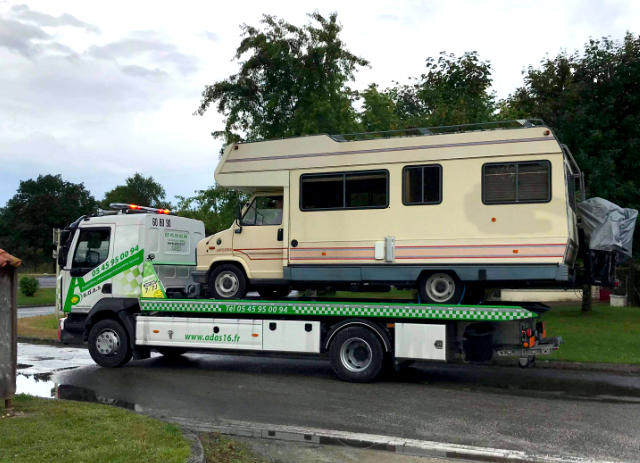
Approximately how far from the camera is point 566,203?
10117 millimetres

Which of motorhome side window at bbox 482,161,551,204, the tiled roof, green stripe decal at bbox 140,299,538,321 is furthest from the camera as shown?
motorhome side window at bbox 482,161,551,204

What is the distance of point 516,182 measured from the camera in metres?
10.4

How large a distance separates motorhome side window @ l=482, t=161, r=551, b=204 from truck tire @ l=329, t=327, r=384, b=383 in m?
2.83

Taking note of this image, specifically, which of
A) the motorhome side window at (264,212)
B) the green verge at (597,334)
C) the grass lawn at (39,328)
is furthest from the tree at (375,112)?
the motorhome side window at (264,212)

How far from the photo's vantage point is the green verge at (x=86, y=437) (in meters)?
6.22

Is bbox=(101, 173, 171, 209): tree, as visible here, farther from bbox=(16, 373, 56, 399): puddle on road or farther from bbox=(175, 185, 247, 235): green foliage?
bbox=(16, 373, 56, 399): puddle on road

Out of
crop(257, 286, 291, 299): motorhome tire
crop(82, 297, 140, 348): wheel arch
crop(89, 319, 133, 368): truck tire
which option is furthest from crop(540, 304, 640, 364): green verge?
crop(89, 319, 133, 368): truck tire

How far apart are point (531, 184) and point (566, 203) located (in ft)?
1.90

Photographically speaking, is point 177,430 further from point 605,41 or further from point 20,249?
point 20,249

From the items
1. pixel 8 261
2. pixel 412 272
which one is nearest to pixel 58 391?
pixel 8 261

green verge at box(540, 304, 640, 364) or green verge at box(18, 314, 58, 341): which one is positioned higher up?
green verge at box(540, 304, 640, 364)

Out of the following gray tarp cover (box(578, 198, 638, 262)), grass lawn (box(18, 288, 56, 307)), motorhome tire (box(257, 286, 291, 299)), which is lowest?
grass lawn (box(18, 288, 56, 307))

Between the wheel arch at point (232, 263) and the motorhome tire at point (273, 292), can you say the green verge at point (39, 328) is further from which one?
the motorhome tire at point (273, 292)

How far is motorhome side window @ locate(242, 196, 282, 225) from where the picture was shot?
1191 centimetres
